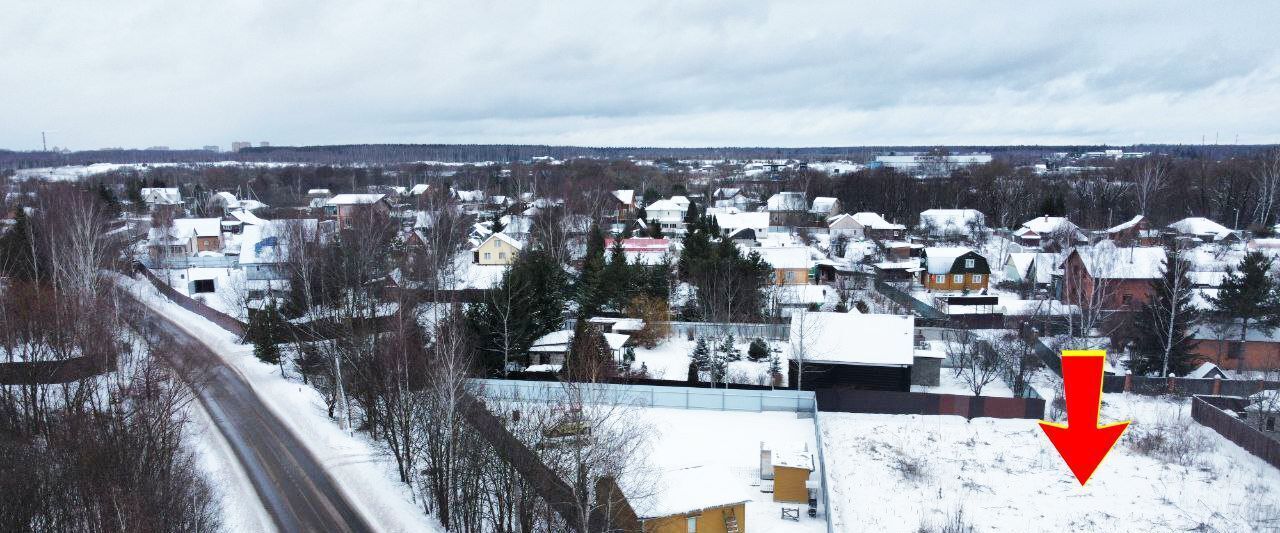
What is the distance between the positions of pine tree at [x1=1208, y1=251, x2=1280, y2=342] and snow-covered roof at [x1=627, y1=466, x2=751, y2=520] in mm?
20229

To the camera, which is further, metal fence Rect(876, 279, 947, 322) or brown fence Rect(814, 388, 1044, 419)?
metal fence Rect(876, 279, 947, 322)

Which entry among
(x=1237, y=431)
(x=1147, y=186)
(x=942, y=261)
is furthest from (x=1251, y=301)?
(x=1147, y=186)

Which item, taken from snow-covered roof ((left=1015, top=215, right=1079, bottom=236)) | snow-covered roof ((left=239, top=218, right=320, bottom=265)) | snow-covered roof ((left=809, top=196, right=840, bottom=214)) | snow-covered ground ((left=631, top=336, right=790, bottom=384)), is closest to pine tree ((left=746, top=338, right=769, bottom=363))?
snow-covered ground ((left=631, top=336, right=790, bottom=384))

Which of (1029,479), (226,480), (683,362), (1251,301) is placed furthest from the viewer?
(683,362)

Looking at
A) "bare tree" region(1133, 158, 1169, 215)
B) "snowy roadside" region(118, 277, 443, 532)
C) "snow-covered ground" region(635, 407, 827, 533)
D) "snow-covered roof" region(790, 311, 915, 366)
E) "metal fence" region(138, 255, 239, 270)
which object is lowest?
"snowy roadside" region(118, 277, 443, 532)

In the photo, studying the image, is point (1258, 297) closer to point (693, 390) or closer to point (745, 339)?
point (745, 339)

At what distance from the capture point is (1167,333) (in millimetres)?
23969

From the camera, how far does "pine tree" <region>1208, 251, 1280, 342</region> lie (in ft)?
81.9

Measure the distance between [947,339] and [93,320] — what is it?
28.1m

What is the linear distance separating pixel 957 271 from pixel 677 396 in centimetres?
2266

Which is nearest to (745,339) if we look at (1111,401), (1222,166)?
(1111,401)

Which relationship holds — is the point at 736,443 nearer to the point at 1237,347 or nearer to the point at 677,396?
the point at 677,396

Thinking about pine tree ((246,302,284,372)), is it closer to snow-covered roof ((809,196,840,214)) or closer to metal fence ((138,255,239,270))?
metal fence ((138,255,239,270))

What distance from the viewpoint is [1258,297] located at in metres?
25.0
